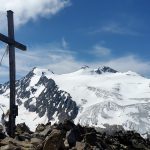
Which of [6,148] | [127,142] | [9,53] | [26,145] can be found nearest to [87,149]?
[26,145]

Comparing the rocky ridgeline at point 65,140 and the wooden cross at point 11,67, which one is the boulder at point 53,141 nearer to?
the rocky ridgeline at point 65,140

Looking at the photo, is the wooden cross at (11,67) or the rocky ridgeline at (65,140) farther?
the wooden cross at (11,67)

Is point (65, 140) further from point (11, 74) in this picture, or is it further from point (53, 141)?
point (11, 74)

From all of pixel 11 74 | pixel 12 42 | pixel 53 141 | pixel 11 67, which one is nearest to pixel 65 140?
pixel 53 141

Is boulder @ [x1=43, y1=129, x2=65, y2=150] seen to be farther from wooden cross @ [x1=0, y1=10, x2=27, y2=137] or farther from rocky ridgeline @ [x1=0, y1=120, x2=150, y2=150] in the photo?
wooden cross @ [x1=0, y1=10, x2=27, y2=137]

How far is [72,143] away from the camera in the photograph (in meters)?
16.7

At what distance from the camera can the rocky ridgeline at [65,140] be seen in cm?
1455

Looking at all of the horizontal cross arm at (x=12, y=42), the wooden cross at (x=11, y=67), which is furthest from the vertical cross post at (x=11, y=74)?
the horizontal cross arm at (x=12, y=42)

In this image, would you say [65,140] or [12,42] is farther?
[12,42]

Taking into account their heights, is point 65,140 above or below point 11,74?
below

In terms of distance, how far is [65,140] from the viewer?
656 inches

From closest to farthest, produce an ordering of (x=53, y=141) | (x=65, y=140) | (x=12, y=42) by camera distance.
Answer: (x=53, y=141)
(x=65, y=140)
(x=12, y=42)

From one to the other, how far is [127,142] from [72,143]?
7127 mm

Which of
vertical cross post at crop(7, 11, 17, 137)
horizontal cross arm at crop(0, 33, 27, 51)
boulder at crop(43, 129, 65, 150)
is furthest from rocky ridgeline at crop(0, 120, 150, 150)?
A: horizontal cross arm at crop(0, 33, 27, 51)
